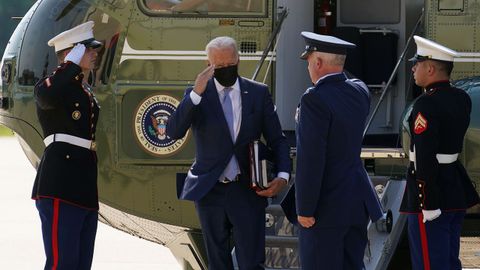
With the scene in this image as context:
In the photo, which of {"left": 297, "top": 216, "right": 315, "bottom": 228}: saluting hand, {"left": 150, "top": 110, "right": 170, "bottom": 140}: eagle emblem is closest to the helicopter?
{"left": 150, "top": 110, "right": 170, "bottom": 140}: eagle emblem

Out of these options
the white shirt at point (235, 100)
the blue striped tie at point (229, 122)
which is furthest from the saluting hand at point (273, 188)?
the white shirt at point (235, 100)

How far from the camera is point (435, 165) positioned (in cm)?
631

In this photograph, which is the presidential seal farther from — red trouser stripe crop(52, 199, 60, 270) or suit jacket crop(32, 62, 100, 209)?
red trouser stripe crop(52, 199, 60, 270)

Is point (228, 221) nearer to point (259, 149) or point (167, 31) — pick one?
point (259, 149)

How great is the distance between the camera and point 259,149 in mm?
6293

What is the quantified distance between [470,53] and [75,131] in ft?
8.44

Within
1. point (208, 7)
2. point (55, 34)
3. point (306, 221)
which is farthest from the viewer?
point (55, 34)

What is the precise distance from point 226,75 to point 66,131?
0.93 metres

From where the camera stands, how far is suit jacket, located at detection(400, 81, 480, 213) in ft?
20.7

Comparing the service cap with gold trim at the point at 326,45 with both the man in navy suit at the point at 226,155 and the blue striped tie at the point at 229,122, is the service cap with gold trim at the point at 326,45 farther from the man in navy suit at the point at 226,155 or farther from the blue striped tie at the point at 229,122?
the blue striped tie at the point at 229,122

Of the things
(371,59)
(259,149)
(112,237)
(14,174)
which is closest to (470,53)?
(371,59)

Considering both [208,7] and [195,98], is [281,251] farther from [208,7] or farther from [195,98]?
[208,7]

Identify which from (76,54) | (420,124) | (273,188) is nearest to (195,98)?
(273,188)

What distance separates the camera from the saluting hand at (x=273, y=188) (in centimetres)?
626
